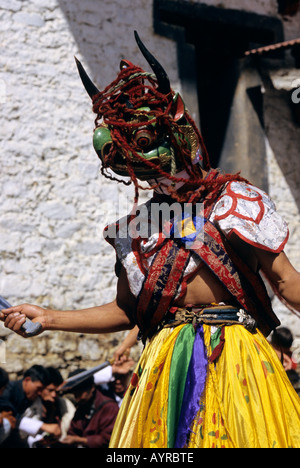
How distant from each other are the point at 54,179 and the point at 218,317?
3.78 m

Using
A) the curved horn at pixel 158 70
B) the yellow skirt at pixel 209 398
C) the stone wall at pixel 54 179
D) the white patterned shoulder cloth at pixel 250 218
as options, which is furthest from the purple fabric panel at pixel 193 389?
the stone wall at pixel 54 179

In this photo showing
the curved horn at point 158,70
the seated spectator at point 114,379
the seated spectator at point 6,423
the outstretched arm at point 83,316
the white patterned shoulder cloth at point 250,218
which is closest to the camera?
the white patterned shoulder cloth at point 250,218

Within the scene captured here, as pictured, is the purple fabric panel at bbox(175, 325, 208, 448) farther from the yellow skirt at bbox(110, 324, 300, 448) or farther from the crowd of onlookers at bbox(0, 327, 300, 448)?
the crowd of onlookers at bbox(0, 327, 300, 448)

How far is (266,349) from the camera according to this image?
2.75 meters

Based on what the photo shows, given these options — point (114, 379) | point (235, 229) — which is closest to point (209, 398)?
point (235, 229)

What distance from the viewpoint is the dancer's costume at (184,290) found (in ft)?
8.40

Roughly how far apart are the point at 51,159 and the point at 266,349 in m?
3.96

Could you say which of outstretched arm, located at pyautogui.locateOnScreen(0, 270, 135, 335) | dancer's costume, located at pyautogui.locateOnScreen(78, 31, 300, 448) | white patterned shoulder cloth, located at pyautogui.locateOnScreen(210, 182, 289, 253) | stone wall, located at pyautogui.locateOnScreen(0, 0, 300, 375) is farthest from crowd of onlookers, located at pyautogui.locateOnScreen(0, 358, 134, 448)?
white patterned shoulder cloth, located at pyautogui.locateOnScreen(210, 182, 289, 253)

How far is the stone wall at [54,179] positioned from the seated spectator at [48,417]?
1.31ft

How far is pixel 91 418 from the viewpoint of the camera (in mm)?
5473

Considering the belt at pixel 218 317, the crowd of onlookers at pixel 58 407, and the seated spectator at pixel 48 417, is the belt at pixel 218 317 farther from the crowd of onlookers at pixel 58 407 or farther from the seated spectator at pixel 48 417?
the seated spectator at pixel 48 417

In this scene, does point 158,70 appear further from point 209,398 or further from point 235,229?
point 209,398

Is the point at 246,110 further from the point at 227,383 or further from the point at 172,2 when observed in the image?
the point at 227,383
